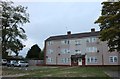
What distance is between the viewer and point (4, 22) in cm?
4844

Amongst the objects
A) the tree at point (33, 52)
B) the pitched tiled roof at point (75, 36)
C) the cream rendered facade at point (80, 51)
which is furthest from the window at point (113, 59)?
the tree at point (33, 52)

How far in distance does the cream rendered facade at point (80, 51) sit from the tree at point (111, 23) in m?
24.8

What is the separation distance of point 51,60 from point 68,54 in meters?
6.50

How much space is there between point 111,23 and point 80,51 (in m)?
34.3

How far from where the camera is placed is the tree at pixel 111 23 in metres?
35.0

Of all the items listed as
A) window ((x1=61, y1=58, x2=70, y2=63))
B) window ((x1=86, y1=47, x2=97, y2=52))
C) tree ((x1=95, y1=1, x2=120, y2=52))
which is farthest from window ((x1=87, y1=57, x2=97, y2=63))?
tree ((x1=95, y1=1, x2=120, y2=52))

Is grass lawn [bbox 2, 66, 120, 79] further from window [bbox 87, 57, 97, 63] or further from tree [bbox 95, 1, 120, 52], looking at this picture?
window [bbox 87, 57, 97, 63]

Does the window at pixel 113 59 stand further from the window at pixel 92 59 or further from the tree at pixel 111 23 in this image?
the tree at pixel 111 23

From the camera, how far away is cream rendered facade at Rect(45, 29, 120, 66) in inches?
2591

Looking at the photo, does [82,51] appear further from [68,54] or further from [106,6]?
[106,6]

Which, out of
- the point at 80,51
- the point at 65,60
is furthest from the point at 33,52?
the point at 80,51

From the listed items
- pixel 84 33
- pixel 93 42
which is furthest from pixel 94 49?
pixel 84 33

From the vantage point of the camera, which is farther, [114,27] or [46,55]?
[46,55]

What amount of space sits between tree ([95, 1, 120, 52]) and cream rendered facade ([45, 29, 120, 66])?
81.4ft
